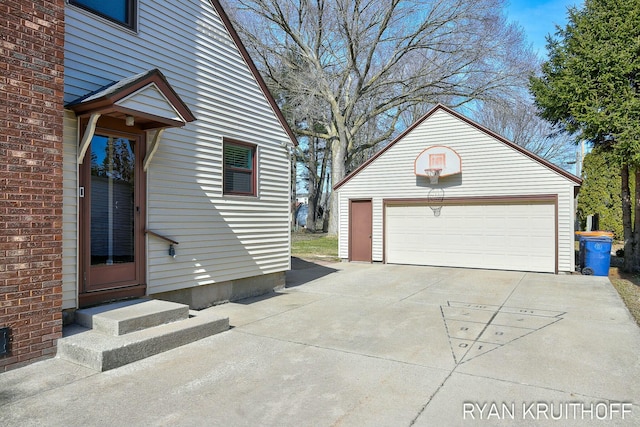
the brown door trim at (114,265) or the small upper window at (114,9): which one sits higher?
the small upper window at (114,9)

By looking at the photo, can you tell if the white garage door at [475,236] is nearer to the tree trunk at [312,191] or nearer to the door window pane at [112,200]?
the door window pane at [112,200]

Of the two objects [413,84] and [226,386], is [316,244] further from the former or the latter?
[226,386]

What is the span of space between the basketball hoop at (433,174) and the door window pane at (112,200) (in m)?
9.71

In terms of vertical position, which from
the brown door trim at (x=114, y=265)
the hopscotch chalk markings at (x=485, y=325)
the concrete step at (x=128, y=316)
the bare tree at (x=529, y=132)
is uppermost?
the bare tree at (x=529, y=132)

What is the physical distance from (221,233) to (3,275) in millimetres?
3921

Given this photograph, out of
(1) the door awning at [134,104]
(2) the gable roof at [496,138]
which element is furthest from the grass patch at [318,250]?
(1) the door awning at [134,104]

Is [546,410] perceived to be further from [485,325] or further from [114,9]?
[114,9]

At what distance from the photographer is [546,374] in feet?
14.3

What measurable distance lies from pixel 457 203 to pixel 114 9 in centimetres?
1078

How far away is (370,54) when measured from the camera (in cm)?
2130

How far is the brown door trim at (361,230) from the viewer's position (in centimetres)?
1489

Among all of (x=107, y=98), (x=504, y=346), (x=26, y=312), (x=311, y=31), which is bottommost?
(x=504, y=346)

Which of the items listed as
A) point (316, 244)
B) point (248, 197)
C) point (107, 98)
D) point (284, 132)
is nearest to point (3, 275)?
point (107, 98)

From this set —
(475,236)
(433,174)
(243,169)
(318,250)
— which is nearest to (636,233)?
(475,236)
